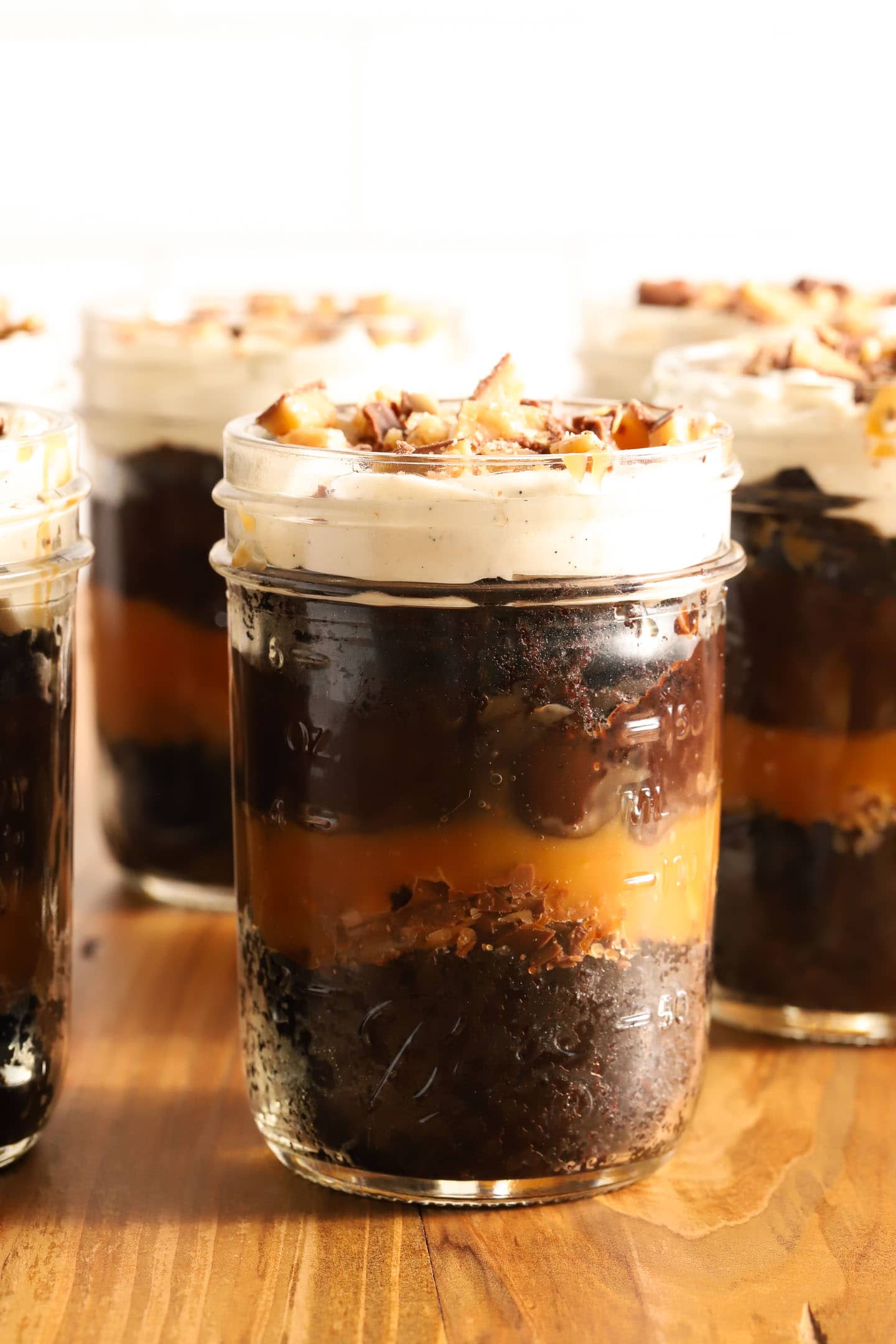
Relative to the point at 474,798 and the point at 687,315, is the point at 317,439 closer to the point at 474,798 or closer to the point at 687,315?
the point at 474,798

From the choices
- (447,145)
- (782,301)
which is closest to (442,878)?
(782,301)

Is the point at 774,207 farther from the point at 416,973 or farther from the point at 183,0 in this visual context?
the point at 416,973

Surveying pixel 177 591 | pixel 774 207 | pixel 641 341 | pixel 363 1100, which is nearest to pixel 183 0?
pixel 774 207

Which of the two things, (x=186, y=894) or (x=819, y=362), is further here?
(x=186, y=894)

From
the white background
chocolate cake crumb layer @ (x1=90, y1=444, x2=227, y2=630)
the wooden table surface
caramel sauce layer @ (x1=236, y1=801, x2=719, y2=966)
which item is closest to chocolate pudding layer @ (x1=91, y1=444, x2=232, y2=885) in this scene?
chocolate cake crumb layer @ (x1=90, y1=444, x2=227, y2=630)

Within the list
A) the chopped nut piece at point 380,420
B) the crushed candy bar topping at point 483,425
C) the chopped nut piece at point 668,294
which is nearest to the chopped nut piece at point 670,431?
the crushed candy bar topping at point 483,425

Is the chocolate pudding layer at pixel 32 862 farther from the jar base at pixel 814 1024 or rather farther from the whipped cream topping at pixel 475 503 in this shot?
the jar base at pixel 814 1024
